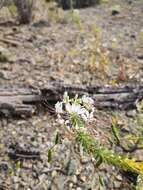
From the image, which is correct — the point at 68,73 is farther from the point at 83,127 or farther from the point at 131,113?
the point at 83,127

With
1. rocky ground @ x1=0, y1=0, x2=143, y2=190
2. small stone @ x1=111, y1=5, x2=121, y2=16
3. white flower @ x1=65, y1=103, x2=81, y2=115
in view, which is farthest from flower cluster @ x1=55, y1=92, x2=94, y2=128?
small stone @ x1=111, y1=5, x2=121, y2=16

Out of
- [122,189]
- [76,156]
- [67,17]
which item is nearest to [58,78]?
[76,156]

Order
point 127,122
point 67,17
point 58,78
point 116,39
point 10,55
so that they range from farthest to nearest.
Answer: point 67,17 → point 116,39 → point 10,55 → point 58,78 → point 127,122

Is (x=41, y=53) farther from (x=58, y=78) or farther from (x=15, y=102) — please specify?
(x=15, y=102)

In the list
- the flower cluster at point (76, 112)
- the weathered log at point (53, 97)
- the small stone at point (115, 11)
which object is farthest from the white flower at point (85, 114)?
the small stone at point (115, 11)

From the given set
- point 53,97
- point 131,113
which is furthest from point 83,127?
point 131,113

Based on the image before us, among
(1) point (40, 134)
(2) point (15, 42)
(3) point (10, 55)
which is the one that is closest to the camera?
(1) point (40, 134)
